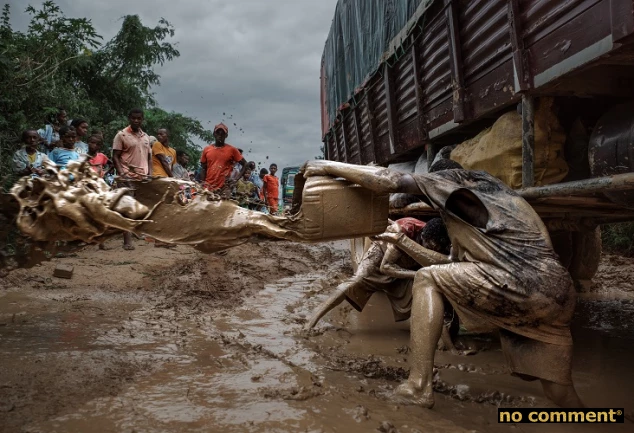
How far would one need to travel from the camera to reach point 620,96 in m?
2.68

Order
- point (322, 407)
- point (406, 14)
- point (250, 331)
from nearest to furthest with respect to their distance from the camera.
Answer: point (322, 407)
point (250, 331)
point (406, 14)

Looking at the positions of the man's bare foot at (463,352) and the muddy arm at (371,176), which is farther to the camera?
the man's bare foot at (463,352)

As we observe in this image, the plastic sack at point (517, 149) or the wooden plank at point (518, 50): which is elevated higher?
the wooden plank at point (518, 50)

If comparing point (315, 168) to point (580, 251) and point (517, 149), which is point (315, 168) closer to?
point (517, 149)

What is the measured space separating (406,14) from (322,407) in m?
3.56

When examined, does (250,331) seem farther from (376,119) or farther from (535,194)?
(376,119)

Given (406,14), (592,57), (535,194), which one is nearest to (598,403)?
(535,194)

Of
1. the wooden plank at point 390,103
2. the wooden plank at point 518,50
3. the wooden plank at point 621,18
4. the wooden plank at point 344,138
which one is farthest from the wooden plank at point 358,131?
the wooden plank at point 621,18

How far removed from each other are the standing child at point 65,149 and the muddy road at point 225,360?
3.89 ft

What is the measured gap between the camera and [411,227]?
Answer: 177 inches

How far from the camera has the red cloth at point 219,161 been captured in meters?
7.16

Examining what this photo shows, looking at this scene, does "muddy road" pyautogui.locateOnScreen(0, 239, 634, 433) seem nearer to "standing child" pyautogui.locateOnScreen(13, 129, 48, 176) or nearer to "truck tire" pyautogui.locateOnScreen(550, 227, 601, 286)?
"truck tire" pyautogui.locateOnScreen(550, 227, 601, 286)

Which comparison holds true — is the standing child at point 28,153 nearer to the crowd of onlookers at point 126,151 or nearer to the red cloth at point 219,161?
the crowd of onlookers at point 126,151

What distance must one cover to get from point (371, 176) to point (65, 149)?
468 cm
